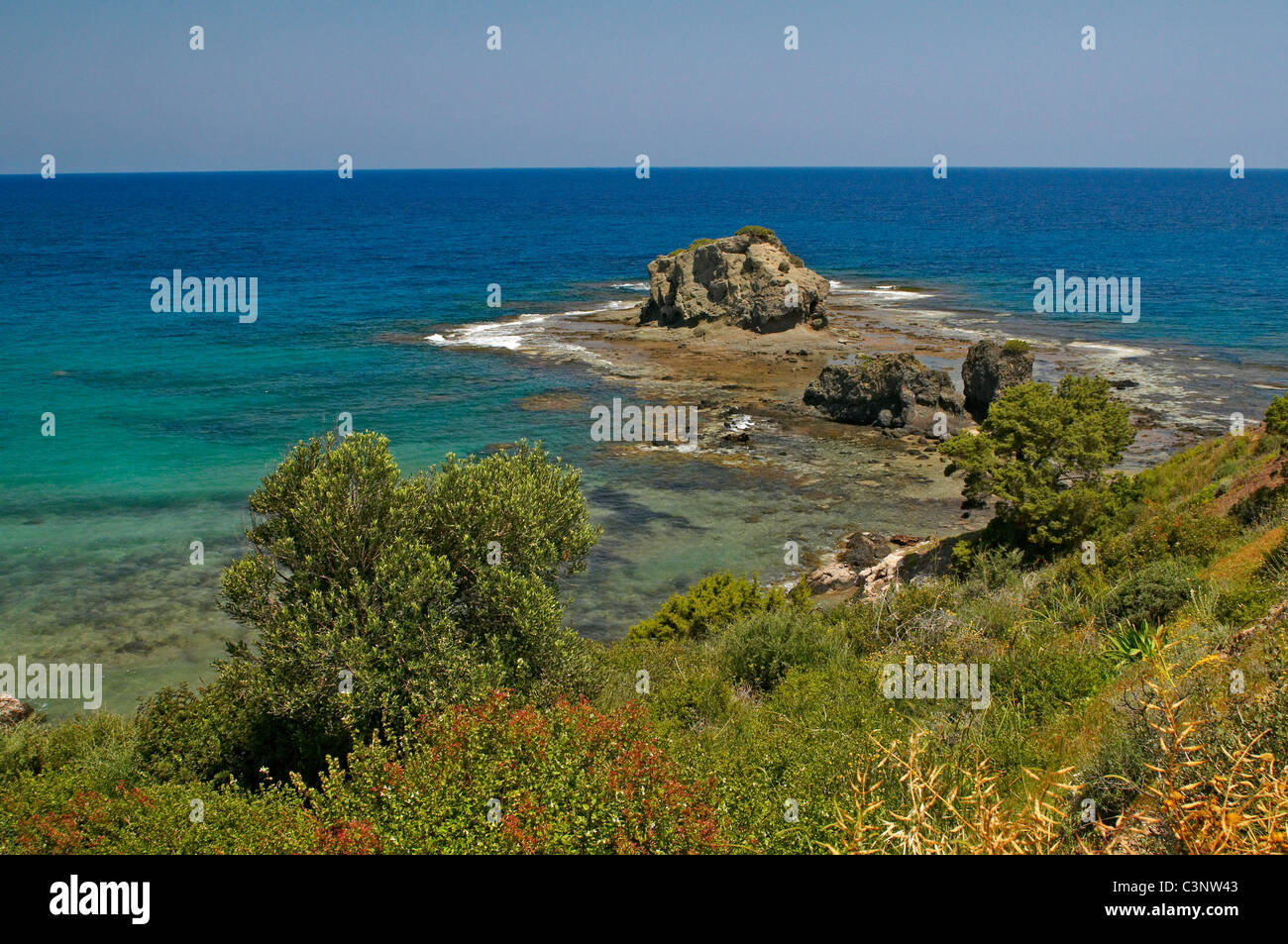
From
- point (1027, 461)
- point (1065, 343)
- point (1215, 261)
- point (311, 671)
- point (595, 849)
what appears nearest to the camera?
point (595, 849)

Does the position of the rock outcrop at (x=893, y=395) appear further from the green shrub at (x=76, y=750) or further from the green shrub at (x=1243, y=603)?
the green shrub at (x=76, y=750)

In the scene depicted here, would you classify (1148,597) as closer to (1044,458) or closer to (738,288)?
(1044,458)

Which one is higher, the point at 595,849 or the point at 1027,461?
the point at 1027,461

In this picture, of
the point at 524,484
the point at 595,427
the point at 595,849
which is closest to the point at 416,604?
the point at 524,484

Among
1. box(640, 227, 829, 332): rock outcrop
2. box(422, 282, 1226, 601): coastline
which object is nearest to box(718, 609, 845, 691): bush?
box(422, 282, 1226, 601): coastline

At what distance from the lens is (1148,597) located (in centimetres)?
1623

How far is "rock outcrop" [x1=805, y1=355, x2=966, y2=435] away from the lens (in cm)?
4381

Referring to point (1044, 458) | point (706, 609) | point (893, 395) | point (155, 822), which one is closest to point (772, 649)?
point (706, 609)

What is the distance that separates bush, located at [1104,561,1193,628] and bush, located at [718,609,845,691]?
484cm

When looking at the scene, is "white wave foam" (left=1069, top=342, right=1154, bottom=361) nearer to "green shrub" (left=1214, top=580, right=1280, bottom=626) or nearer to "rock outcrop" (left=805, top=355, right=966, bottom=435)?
"rock outcrop" (left=805, top=355, right=966, bottom=435)

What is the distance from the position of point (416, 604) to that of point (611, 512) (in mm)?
19295

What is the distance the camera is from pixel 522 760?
411 inches

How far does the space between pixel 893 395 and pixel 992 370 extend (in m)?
4.72
